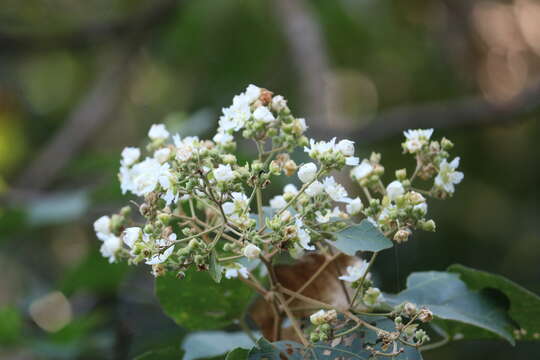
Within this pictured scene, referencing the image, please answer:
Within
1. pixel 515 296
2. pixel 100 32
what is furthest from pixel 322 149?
pixel 100 32

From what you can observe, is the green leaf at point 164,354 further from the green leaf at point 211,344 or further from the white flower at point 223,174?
the white flower at point 223,174

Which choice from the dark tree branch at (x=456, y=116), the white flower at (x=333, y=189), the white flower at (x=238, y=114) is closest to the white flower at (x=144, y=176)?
the white flower at (x=238, y=114)

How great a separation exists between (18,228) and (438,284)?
175 centimetres

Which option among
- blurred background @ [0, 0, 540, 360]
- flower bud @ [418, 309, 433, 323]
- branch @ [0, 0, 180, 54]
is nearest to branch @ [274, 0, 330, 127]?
blurred background @ [0, 0, 540, 360]

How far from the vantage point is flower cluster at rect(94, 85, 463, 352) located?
0.84 meters

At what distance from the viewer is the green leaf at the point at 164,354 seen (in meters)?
1.08

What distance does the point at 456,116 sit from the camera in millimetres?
3162

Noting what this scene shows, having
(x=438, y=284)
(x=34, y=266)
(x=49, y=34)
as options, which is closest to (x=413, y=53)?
(x=49, y=34)

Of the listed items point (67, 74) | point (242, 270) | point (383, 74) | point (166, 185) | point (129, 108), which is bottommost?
point (242, 270)

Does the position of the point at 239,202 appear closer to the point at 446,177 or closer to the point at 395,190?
the point at 395,190

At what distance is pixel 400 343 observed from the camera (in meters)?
0.85

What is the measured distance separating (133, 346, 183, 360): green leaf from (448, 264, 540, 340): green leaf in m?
0.53

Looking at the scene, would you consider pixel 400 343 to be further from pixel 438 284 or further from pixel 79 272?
pixel 79 272

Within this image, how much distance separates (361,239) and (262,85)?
345 centimetres
